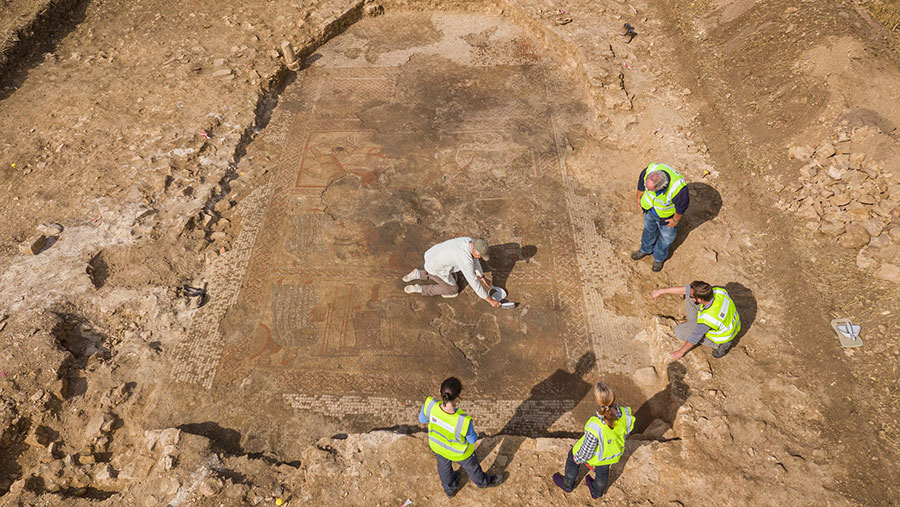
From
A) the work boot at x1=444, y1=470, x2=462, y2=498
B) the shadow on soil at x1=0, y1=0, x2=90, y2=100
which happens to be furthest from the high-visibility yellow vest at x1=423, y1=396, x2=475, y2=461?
the shadow on soil at x1=0, y1=0, x2=90, y2=100

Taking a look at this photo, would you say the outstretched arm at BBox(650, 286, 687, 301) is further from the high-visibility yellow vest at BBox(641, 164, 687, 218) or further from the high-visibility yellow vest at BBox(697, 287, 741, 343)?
the high-visibility yellow vest at BBox(641, 164, 687, 218)

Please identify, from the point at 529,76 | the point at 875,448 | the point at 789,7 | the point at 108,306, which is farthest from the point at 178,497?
the point at 789,7

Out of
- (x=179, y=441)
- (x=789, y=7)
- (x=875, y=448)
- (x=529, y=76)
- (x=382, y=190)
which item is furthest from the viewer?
(x=529, y=76)

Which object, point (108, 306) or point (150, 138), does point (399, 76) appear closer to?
point (150, 138)

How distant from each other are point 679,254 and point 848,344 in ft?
6.12

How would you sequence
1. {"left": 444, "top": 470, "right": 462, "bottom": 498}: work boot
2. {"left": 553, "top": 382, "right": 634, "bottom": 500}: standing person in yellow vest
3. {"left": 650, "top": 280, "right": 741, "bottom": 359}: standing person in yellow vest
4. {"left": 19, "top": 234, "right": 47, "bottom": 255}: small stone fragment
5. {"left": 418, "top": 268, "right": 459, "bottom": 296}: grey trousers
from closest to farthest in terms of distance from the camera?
{"left": 553, "top": 382, "right": 634, "bottom": 500}: standing person in yellow vest → {"left": 444, "top": 470, "right": 462, "bottom": 498}: work boot → {"left": 650, "top": 280, "right": 741, "bottom": 359}: standing person in yellow vest → {"left": 418, "top": 268, "right": 459, "bottom": 296}: grey trousers → {"left": 19, "top": 234, "right": 47, "bottom": 255}: small stone fragment

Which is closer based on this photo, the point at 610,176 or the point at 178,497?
the point at 178,497

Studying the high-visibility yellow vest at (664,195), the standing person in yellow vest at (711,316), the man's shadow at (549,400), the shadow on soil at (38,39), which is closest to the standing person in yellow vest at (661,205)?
the high-visibility yellow vest at (664,195)

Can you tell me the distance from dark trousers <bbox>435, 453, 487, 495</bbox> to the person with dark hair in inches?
77.6

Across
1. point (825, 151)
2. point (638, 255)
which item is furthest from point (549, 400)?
point (825, 151)

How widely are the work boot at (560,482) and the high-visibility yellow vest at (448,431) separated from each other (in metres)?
0.91

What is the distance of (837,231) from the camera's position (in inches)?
219

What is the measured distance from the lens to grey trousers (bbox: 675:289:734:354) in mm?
4711

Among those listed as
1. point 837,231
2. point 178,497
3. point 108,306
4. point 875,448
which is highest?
point 108,306
